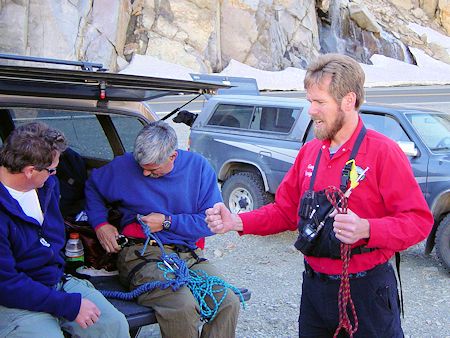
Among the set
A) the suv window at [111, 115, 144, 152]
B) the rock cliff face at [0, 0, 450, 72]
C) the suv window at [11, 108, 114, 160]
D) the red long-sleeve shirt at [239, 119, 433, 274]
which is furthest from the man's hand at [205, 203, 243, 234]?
Result: the rock cliff face at [0, 0, 450, 72]

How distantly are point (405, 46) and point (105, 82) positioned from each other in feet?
109

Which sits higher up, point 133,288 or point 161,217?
point 161,217

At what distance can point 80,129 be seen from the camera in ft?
15.8

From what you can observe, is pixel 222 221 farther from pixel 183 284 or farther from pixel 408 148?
pixel 408 148

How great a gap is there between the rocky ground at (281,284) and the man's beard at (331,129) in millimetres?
2417

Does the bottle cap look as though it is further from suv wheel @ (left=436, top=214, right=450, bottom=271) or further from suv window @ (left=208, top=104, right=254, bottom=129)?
suv window @ (left=208, top=104, right=254, bottom=129)

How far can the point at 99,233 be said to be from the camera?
12.7 ft

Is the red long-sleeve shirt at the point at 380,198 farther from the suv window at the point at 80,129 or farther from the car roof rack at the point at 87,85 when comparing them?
the suv window at the point at 80,129

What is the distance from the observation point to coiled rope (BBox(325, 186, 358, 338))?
2.45m

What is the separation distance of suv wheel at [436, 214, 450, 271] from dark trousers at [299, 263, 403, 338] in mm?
3498

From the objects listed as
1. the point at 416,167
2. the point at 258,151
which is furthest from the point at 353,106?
the point at 258,151

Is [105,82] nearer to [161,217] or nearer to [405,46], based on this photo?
[161,217]

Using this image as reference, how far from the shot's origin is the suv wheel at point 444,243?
19.2 ft

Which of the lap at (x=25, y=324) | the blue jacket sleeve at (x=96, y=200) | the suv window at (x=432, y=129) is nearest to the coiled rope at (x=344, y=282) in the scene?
the lap at (x=25, y=324)
